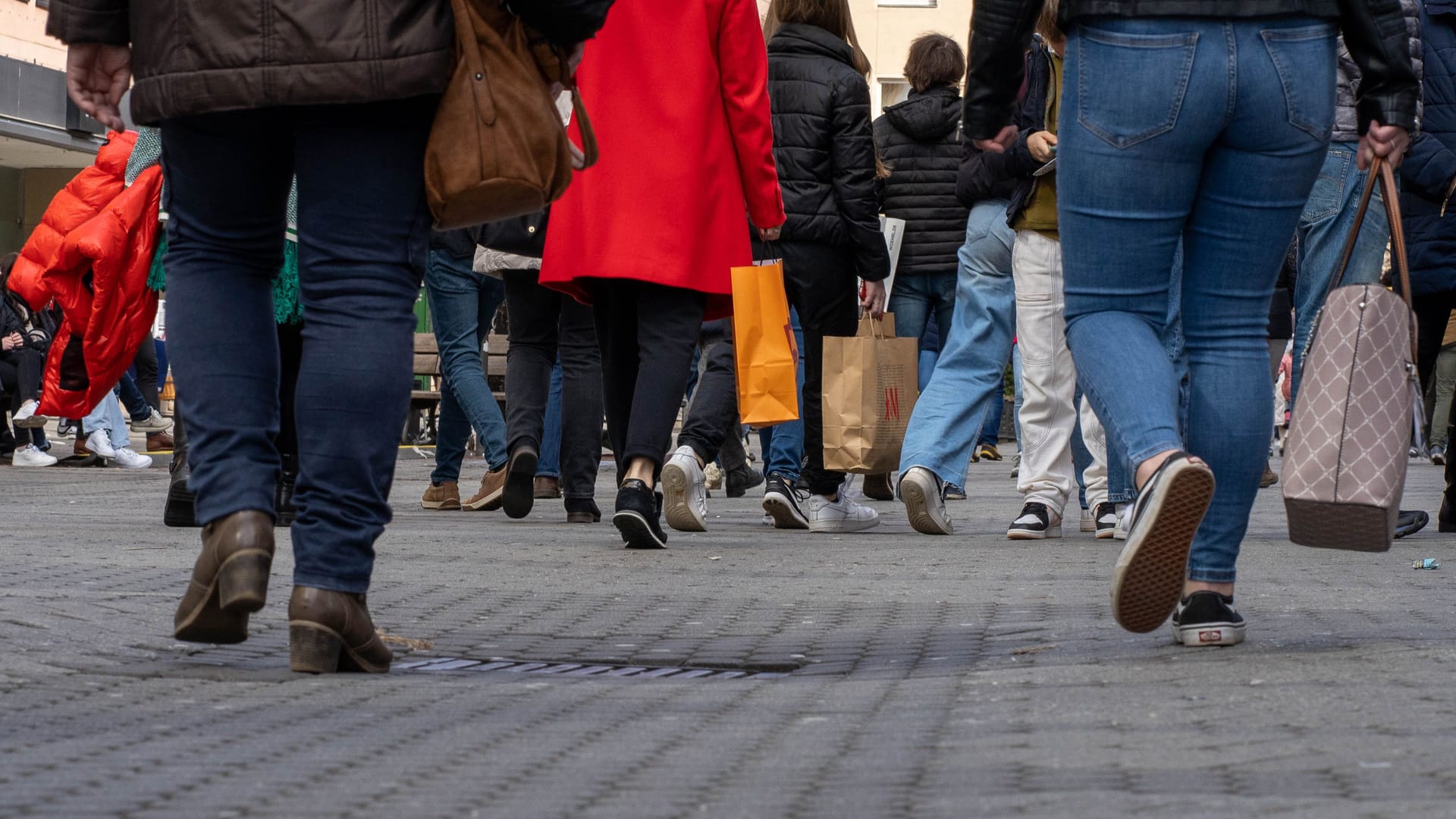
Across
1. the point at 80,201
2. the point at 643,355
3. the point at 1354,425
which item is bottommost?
the point at 643,355

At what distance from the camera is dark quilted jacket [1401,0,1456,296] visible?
23.9 ft

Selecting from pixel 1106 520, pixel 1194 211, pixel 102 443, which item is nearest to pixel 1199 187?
pixel 1194 211

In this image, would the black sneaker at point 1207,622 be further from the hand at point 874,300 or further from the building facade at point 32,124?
the building facade at point 32,124

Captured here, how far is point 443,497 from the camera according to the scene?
914 centimetres

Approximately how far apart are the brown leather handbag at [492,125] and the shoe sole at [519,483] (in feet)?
13.8

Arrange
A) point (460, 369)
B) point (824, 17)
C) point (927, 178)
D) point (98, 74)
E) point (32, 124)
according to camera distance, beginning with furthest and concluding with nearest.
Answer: point (32, 124)
point (927, 178)
point (460, 369)
point (824, 17)
point (98, 74)

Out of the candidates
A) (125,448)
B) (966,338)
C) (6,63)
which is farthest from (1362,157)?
(6,63)

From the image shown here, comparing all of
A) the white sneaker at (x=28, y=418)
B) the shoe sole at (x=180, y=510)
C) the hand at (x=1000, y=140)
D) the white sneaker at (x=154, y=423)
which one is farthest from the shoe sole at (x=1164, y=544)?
the white sneaker at (x=154, y=423)

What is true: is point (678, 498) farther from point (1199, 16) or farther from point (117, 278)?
point (1199, 16)

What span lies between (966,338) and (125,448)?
9104 mm

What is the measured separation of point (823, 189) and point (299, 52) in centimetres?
482

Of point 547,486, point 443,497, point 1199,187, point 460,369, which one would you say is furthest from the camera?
point 547,486

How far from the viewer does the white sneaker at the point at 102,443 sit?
1489 cm

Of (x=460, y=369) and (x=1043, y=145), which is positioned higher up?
(x=1043, y=145)
